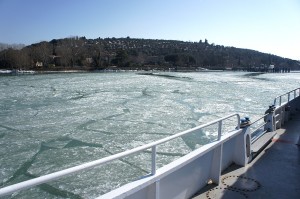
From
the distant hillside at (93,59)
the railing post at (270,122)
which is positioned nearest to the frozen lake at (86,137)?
the railing post at (270,122)

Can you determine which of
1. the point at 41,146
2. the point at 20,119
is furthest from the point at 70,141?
the point at 20,119

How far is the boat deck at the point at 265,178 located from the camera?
4867 mm

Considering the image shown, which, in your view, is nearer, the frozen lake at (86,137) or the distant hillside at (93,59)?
the frozen lake at (86,137)

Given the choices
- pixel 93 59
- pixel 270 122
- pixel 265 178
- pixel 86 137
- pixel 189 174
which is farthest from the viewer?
pixel 93 59

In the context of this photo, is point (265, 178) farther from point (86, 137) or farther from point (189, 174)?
point (86, 137)

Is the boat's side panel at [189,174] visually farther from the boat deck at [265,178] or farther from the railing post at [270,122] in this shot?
the railing post at [270,122]

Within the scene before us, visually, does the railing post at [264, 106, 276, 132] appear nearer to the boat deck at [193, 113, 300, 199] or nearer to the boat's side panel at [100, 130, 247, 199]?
the boat deck at [193, 113, 300, 199]

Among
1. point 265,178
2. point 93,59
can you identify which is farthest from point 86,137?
point 93,59

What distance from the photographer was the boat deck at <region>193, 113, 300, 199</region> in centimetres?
487

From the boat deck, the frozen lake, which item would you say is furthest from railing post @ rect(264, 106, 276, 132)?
the frozen lake

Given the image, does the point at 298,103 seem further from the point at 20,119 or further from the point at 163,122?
the point at 20,119

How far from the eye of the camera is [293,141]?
27.0 ft

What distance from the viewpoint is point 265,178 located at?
554cm

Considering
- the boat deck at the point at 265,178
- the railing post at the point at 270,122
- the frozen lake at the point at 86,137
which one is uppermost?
the railing post at the point at 270,122
